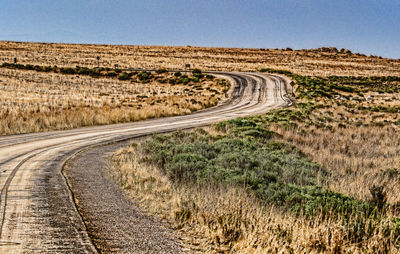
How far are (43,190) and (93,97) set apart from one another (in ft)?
95.1

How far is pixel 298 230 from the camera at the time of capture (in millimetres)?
5004

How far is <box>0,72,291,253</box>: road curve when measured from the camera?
4.84 meters

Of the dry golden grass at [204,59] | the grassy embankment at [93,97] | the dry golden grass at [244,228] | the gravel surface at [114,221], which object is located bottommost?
the gravel surface at [114,221]

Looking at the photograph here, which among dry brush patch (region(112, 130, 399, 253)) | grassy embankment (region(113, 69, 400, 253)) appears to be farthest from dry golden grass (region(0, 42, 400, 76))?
dry brush patch (region(112, 130, 399, 253))

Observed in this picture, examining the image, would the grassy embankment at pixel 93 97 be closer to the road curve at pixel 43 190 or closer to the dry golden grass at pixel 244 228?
the road curve at pixel 43 190

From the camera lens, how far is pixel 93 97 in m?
35.1

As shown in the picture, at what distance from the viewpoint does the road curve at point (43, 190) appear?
484cm

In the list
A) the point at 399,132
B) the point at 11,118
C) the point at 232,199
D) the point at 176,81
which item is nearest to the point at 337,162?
the point at 232,199

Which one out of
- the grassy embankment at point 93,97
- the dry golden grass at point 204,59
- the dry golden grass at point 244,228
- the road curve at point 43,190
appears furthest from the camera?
the dry golden grass at point 204,59

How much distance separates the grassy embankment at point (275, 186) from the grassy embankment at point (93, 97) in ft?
23.8

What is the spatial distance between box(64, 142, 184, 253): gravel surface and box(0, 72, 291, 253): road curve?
0.18 meters

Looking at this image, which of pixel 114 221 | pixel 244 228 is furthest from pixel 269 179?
pixel 114 221

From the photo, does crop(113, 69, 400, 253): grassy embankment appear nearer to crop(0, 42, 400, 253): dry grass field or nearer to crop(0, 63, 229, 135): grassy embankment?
crop(0, 42, 400, 253): dry grass field

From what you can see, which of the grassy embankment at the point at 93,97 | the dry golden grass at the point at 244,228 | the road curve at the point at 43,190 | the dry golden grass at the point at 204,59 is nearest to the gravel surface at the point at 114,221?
the road curve at the point at 43,190
